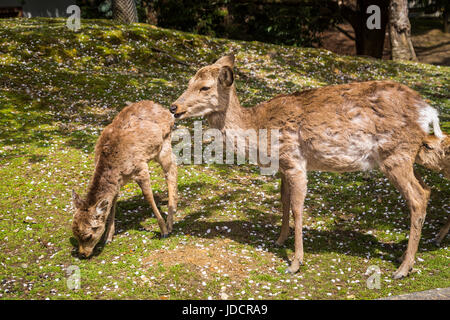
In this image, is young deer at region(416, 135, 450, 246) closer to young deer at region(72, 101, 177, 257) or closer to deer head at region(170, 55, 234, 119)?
deer head at region(170, 55, 234, 119)

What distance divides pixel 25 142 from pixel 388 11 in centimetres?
1805

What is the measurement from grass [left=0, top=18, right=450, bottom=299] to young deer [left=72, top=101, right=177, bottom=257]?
1.64 feet

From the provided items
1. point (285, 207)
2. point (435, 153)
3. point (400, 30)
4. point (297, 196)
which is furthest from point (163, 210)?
point (400, 30)

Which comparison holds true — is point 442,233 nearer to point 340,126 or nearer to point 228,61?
point 340,126

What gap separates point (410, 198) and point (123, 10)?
18.0 m

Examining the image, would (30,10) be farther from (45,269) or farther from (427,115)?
(427,115)

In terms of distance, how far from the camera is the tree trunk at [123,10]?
67.1 feet

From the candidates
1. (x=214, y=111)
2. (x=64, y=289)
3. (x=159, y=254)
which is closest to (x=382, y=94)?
(x=214, y=111)

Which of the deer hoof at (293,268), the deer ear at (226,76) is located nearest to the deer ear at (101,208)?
the deer ear at (226,76)

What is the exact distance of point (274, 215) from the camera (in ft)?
28.2

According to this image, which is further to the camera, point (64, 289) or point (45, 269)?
point (45, 269)

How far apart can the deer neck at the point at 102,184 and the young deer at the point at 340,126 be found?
5.12 feet

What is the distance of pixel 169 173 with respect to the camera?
8070 millimetres

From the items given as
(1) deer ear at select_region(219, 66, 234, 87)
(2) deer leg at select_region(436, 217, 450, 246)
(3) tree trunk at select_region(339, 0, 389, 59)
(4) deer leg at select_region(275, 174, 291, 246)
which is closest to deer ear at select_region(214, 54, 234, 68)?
(1) deer ear at select_region(219, 66, 234, 87)
